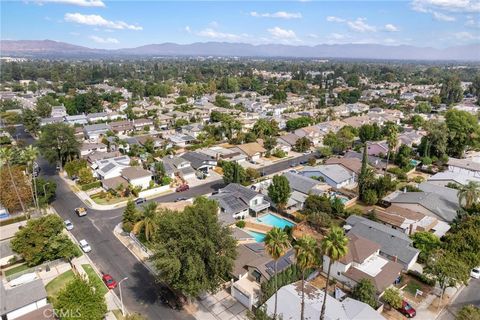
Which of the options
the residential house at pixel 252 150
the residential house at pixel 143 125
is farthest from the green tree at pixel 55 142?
the residential house at pixel 143 125

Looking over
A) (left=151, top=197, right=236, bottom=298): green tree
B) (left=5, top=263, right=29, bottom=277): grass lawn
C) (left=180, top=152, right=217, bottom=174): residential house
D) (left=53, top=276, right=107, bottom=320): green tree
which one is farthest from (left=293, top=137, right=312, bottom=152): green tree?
(left=53, top=276, right=107, bottom=320): green tree

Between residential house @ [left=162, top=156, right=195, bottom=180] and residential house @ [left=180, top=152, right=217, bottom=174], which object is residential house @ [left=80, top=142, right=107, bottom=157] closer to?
residential house @ [left=162, top=156, right=195, bottom=180]

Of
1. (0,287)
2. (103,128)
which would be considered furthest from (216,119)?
(0,287)

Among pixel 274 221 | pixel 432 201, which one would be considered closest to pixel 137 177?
pixel 274 221

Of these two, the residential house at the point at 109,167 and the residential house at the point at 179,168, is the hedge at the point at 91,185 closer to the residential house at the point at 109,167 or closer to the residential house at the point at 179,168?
the residential house at the point at 109,167

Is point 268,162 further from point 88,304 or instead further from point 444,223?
point 88,304

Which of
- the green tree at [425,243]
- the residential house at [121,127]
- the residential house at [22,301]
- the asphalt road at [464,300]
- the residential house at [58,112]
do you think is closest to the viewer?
the residential house at [22,301]
